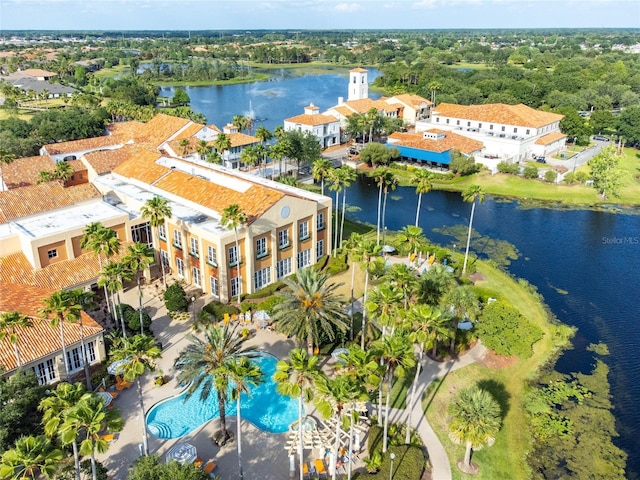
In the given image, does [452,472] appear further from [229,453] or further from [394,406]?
[229,453]

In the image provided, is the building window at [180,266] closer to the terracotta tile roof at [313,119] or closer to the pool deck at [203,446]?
the pool deck at [203,446]

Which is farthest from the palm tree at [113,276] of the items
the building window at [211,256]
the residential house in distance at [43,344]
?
the building window at [211,256]

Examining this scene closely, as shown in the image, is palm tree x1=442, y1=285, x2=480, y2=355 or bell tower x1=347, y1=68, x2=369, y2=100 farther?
bell tower x1=347, y1=68, x2=369, y2=100

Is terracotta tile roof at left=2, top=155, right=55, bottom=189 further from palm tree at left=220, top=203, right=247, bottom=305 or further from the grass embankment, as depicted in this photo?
the grass embankment

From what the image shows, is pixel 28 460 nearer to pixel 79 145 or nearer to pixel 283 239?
pixel 283 239

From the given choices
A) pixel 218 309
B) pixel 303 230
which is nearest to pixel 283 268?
pixel 303 230

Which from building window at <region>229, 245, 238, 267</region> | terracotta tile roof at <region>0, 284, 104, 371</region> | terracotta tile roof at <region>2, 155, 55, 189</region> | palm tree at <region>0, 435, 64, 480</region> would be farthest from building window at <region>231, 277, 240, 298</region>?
terracotta tile roof at <region>2, 155, 55, 189</region>
